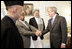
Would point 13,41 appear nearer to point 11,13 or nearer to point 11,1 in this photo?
point 11,13

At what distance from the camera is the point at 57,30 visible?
1.77 metres

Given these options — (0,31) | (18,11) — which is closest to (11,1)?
(18,11)

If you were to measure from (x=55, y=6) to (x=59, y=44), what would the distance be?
46cm

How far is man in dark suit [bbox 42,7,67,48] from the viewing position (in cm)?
176

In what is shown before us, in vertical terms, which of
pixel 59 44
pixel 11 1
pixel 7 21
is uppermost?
pixel 11 1

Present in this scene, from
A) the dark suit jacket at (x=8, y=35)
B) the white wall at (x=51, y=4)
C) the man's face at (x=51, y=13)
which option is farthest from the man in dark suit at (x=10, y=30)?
the white wall at (x=51, y=4)

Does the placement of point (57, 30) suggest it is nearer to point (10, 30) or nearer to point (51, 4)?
point (51, 4)

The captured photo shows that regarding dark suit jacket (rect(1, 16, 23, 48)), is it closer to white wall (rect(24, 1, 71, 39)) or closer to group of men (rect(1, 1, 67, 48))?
group of men (rect(1, 1, 67, 48))

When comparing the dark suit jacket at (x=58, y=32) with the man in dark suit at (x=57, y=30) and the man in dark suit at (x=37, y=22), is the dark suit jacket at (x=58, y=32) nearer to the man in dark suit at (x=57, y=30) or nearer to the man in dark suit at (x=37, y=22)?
the man in dark suit at (x=57, y=30)

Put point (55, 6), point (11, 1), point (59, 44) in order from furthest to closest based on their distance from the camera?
1. point (55, 6)
2. point (59, 44)
3. point (11, 1)

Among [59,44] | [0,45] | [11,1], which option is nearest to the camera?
[0,45]

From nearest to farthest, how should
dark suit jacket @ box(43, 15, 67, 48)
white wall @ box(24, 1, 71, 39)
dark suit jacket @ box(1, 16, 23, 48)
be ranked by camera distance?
dark suit jacket @ box(1, 16, 23, 48) < dark suit jacket @ box(43, 15, 67, 48) < white wall @ box(24, 1, 71, 39)

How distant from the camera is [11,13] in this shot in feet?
3.07

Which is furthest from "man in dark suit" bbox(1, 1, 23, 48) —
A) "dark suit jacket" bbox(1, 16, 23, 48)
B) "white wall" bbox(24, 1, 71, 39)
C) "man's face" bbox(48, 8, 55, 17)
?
"white wall" bbox(24, 1, 71, 39)
